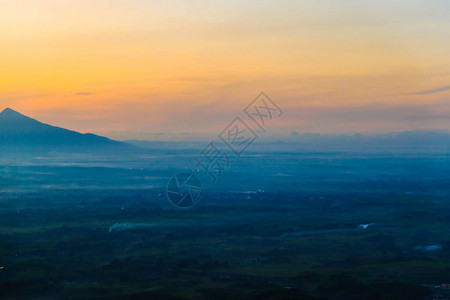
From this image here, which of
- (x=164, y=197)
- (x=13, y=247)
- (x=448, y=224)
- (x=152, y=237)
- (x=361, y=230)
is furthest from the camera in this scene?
(x=164, y=197)

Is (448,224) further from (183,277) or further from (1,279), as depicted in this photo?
(1,279)

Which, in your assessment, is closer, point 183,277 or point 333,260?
point 183,277

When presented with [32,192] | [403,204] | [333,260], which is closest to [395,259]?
[333,260]

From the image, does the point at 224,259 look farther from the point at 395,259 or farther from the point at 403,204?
the point at 403,204

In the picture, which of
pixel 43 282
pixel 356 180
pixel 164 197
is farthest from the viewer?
pixel 356 180

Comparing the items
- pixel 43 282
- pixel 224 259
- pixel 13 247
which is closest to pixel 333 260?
pixel 224 259

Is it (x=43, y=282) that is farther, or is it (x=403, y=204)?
(x=403, y=204)

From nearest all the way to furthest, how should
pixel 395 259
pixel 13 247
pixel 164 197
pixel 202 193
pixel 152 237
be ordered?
pixel 395 259 → pixel 13 247 → pixel 152 237 → pixel 164 197 → pixel 202 193
